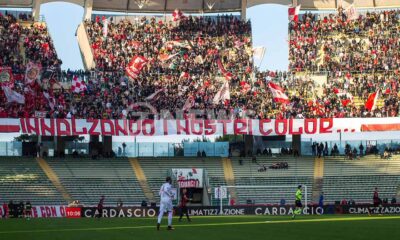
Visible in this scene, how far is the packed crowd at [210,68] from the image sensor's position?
74.7 metres

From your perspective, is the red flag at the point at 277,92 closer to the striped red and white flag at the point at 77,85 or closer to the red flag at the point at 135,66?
the red flag at the point at 135,66

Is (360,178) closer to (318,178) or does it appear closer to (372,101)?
(318,178)

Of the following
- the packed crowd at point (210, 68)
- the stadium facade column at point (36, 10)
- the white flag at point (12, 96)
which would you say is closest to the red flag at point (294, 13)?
the packed crowd at point (210, 68)

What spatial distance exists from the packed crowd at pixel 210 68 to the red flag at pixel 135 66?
670mm

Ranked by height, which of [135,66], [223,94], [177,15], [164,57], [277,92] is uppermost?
[177,15]

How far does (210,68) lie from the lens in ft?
260

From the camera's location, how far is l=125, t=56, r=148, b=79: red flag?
7612 centimetres

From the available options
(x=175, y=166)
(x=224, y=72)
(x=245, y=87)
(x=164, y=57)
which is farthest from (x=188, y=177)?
(x=164, y=57)

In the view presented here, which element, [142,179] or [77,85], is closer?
[142,179]

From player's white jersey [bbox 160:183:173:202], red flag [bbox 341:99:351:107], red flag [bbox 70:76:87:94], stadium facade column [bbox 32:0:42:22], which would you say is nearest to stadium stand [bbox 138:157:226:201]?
red flag [bbox 70:76:87:94]

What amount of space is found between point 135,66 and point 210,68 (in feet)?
24.3

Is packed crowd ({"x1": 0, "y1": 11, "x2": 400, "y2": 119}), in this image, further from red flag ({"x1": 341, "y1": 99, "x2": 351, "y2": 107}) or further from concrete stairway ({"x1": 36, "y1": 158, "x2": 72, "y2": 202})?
concrete stairway ({"x1": 36, "y1": 158, "x2": 72, "y2": 202})

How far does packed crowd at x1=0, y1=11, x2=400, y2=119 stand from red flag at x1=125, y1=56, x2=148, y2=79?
67 cm

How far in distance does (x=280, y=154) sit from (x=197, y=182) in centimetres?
954
